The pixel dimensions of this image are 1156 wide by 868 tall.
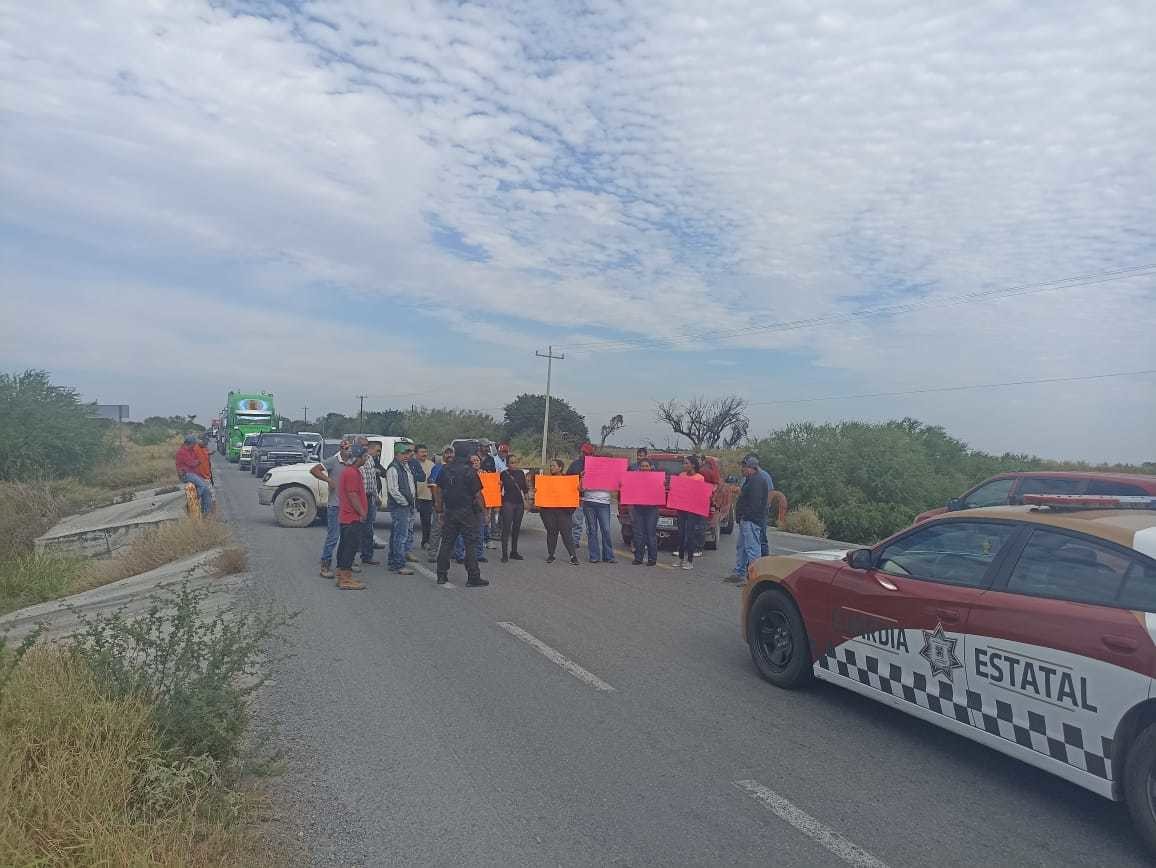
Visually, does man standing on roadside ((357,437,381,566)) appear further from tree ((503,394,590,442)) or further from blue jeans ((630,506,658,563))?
tree ((503,394,590,442))

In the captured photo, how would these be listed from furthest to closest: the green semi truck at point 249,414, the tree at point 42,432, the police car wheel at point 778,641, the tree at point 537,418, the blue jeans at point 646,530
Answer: the tree at point 537,418
the green semi truck at point 249,414
the tree at point 42,432
the blue jeans at point 646,530
the police car wheel at point 778,641

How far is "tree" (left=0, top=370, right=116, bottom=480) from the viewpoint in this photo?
104ft

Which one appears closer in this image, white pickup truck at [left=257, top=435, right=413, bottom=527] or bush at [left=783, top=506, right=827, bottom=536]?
white pickup truck at [left=257, top=435, right=413, bottom=527]

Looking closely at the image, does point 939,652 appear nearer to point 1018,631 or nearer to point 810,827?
point 1018,631

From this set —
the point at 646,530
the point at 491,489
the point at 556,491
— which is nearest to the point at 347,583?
Result: the point at 556,491

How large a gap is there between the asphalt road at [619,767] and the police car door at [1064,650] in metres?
0.45

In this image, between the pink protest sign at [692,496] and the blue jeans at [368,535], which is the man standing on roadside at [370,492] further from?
the pink protest sign at [692,496]

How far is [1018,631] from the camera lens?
15.4 feet

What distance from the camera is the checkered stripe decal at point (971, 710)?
4.29 metres

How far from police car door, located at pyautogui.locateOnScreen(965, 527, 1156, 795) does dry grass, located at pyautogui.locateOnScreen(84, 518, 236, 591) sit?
12.0 m

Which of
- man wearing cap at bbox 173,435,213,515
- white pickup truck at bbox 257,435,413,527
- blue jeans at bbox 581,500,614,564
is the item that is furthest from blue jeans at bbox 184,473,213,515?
blue jeans at bbox 581,500,614,564

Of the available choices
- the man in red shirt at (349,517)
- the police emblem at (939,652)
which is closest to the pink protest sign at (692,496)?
the man in red shirt at (349,517)

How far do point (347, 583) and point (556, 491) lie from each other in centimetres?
369

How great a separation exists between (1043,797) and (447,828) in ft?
10.6
